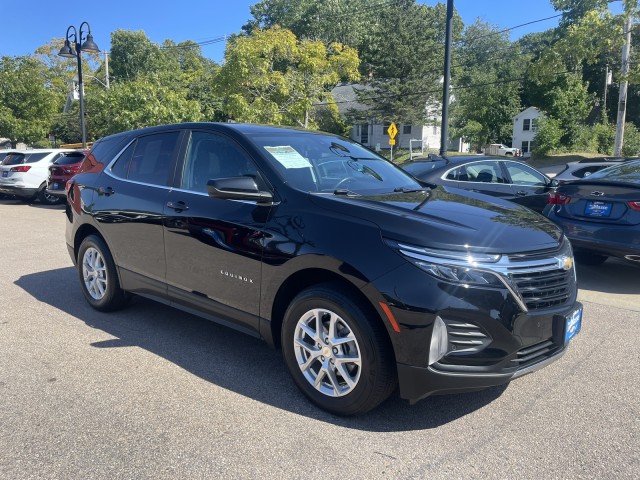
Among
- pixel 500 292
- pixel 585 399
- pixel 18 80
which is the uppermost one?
pixel 18 80

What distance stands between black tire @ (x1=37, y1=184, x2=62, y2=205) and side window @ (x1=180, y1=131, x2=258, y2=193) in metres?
13.2

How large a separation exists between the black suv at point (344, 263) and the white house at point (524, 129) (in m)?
55.4

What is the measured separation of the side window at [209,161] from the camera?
3.93 meters

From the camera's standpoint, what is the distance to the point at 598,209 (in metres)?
6.16

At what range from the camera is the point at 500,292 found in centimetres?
281

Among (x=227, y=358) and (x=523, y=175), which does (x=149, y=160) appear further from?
(x=523, y=175)

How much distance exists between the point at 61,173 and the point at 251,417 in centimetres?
1330

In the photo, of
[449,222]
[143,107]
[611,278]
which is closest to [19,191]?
Result: [143,107]

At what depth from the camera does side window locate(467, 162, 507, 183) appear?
8.22 m

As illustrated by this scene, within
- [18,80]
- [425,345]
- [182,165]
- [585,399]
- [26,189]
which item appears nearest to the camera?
[425,345]

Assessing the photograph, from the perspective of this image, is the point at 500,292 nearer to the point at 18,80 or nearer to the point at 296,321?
the point at 296,321

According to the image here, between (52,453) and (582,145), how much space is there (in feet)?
153

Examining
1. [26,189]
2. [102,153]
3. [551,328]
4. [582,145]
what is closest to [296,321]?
[551,328]

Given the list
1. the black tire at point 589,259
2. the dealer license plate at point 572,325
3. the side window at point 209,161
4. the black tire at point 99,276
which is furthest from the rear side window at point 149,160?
the black tire at point 589,259
